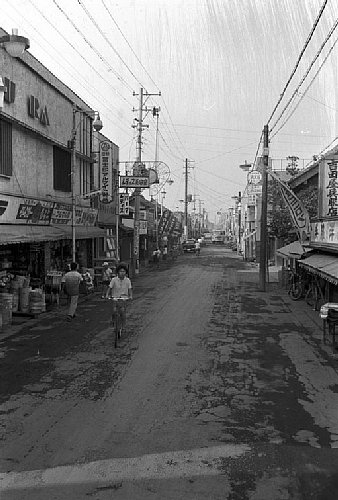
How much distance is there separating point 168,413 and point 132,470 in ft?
6.19

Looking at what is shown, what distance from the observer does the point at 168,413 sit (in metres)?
7.36

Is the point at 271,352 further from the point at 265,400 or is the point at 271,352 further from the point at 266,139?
the point at 266,139

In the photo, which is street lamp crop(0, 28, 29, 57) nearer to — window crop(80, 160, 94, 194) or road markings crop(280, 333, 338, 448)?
road markings crop(280, 333, 338, 448)

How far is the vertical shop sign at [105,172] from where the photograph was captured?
2617 cm

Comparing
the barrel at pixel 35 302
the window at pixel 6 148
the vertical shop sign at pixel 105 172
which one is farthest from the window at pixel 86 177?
the barrel at pixel 35 302

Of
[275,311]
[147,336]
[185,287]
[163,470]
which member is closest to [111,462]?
[163,470]

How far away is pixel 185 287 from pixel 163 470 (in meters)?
20.3

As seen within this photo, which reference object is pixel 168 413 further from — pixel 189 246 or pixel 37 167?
pixel 189 246

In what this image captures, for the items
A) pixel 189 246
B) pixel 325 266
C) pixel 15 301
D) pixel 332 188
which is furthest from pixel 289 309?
pixel 189 246

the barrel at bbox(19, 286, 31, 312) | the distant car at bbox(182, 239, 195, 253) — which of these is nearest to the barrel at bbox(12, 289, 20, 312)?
the barrel at bbox(19, 286, 31, 312)

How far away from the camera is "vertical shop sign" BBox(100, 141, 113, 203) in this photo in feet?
85.9

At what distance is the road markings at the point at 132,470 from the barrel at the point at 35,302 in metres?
10.3

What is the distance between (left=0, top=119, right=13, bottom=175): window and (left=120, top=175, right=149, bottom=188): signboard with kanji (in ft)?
46.7

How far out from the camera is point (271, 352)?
11406 millimetres
